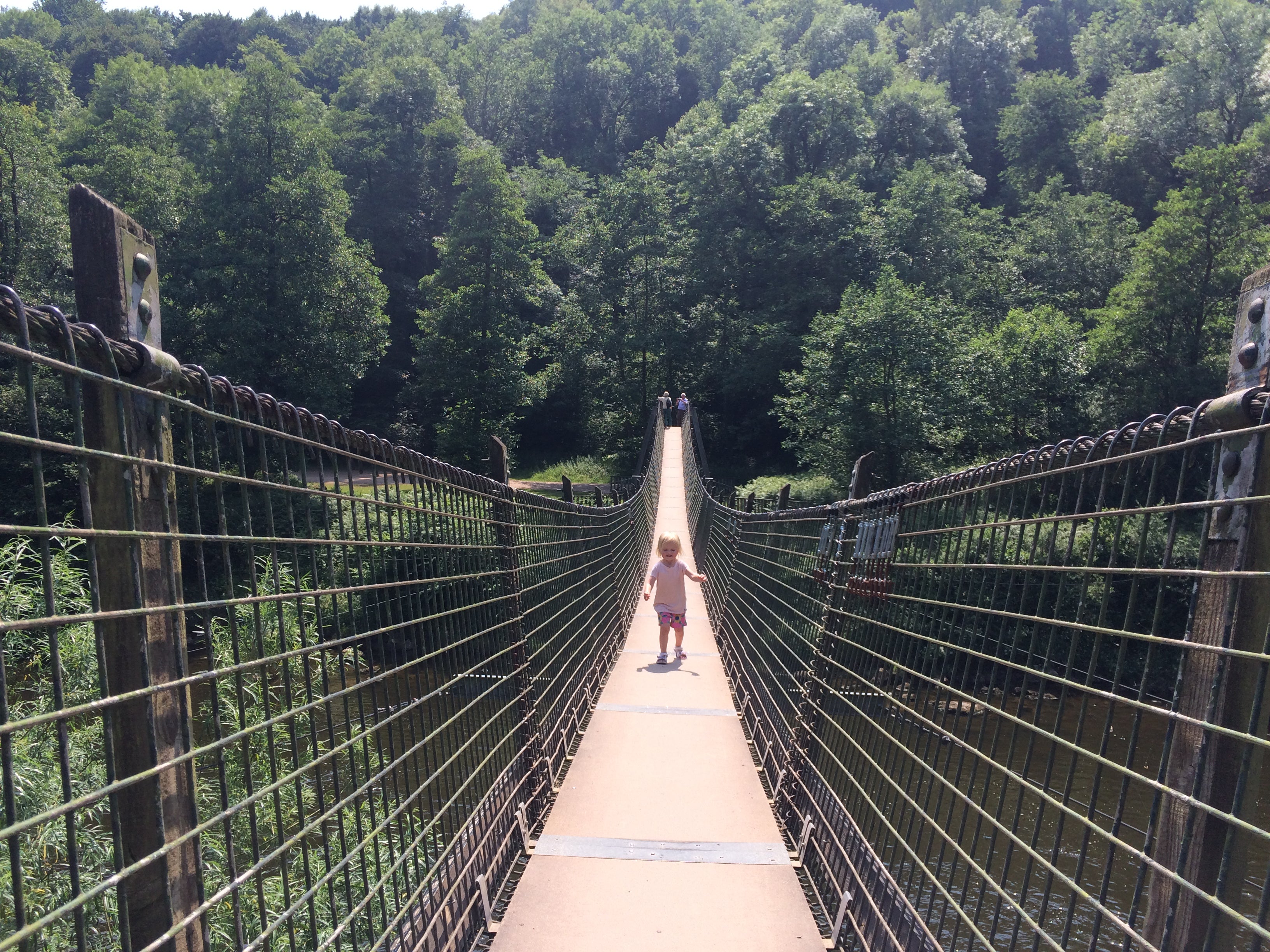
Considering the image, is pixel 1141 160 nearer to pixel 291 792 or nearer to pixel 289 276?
pixel 289 276

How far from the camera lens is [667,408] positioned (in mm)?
27344

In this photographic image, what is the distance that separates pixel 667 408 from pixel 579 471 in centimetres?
401

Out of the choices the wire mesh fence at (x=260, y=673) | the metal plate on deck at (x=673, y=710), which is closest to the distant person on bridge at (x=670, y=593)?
the metal plate on deck at (x=673, y=710)

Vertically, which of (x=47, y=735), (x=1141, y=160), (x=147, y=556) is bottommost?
(x=47, y=735)

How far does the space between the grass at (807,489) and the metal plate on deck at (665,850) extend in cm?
1727

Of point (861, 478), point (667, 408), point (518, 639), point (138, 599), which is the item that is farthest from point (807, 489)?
point (138, 599)

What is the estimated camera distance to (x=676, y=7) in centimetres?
6266

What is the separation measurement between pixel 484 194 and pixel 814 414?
42.5 ft

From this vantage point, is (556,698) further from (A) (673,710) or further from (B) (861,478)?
(B) (861,478)

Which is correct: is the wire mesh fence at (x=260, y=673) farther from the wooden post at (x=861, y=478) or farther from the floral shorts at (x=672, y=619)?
the floral shorts at (x=672, y=619)

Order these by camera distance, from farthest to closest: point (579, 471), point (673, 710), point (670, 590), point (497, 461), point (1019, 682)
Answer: point (579, 471) < point (670, 590) < point (673, 710) < point (497, 461) < point (1019, 682)

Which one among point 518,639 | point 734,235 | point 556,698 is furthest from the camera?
point 734,235

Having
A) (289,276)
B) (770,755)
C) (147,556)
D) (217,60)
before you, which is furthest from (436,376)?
(217,60)

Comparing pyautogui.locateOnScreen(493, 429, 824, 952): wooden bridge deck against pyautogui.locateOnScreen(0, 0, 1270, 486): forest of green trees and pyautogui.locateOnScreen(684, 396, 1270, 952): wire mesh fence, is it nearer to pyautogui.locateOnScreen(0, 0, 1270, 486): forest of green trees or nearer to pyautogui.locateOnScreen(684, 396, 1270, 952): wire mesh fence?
pyautogui.locateOnScreen(684, 396, 1270, 952): wire mesh fence
